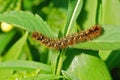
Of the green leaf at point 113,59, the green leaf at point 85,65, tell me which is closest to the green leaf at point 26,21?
the green leaf at point 85,65

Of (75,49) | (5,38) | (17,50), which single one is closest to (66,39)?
(75,49)

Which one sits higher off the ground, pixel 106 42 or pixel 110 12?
pixel 110 12

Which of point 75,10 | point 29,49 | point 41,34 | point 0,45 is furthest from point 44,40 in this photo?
point 0,45

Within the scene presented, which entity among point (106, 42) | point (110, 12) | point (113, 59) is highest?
point (110, 12)

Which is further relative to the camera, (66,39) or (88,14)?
(88,14)

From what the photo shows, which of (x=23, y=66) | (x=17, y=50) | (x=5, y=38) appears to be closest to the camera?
(x=23, y=66)

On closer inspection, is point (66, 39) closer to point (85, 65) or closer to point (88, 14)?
point (85, 65)
